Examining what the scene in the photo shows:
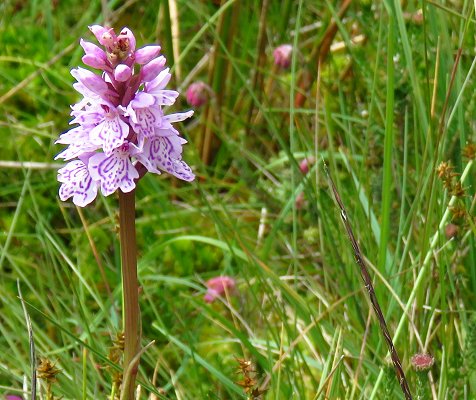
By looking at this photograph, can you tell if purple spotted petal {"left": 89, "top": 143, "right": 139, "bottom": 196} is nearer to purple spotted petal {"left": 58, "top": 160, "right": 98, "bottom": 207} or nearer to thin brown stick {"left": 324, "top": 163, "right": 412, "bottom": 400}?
purple spotted petal {"left": 58, "top": 160, "right": 98, "bottom": 207}

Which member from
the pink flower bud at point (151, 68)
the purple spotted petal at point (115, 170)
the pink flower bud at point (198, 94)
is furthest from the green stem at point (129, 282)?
the pink flower bud at point (198, 94)

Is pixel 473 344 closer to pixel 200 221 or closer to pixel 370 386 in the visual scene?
pixel 370 386

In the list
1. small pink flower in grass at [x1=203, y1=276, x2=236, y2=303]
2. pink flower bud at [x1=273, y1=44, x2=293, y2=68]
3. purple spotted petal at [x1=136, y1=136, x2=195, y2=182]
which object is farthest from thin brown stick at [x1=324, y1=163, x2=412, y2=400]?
pink flower bud at [x1=273, y1=44, x2=293, y2=68]

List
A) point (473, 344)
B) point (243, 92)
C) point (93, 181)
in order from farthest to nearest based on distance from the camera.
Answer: point (243, 92)
point (473, 344)
point (93, 181)

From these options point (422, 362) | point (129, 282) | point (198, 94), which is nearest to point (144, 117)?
point (129, 282)

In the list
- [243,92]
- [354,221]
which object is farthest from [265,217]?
[243,92]

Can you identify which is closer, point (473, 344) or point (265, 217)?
point (473, 344)
